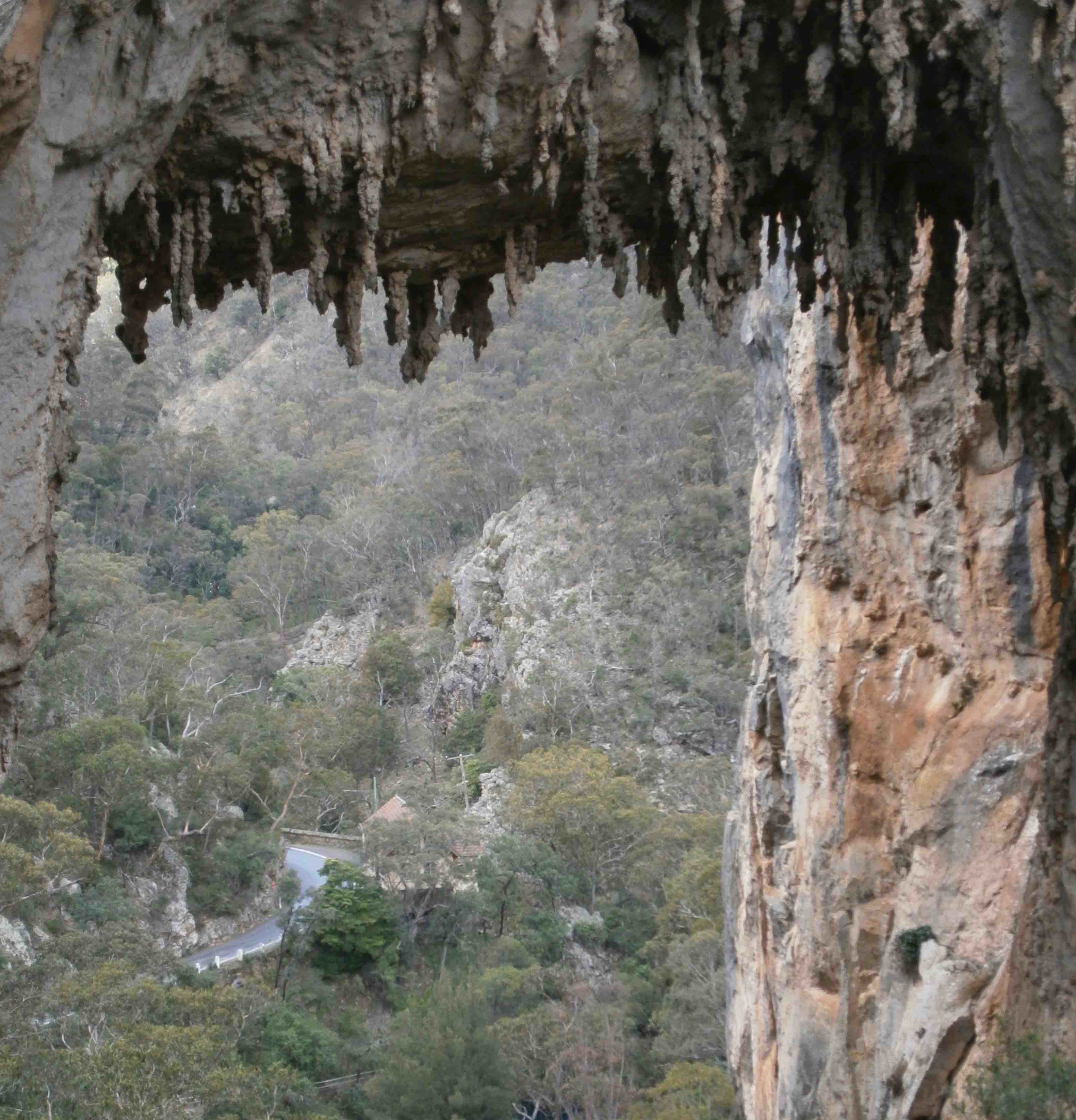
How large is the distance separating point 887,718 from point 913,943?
1497 mm

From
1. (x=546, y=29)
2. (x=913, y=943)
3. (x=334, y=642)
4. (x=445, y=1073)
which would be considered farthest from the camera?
(x=334, y=642)

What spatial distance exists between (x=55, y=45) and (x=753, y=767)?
7415mm

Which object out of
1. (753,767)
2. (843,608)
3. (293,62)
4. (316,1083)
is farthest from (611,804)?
(293,62)

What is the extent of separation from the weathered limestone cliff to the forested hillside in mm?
1205

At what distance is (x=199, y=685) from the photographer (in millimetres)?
21719


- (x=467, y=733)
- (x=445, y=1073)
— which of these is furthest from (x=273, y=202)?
(x=467, y=733)

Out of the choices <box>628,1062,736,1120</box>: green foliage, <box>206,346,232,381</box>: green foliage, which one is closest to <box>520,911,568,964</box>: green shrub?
<box>628,1062,736,1120</box>: green foliage

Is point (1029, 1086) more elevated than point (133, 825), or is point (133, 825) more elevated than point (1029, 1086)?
point (1029, 1086)

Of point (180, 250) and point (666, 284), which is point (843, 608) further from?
point (180, 250)

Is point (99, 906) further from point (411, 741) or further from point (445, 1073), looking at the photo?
point (411, 741)

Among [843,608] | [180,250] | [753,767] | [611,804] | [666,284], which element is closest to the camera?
[180,250]

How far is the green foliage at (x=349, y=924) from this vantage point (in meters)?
17.5

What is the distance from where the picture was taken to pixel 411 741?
25594mm

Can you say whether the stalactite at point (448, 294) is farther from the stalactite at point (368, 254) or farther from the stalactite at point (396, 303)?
the stalactite at point (368, 254)
